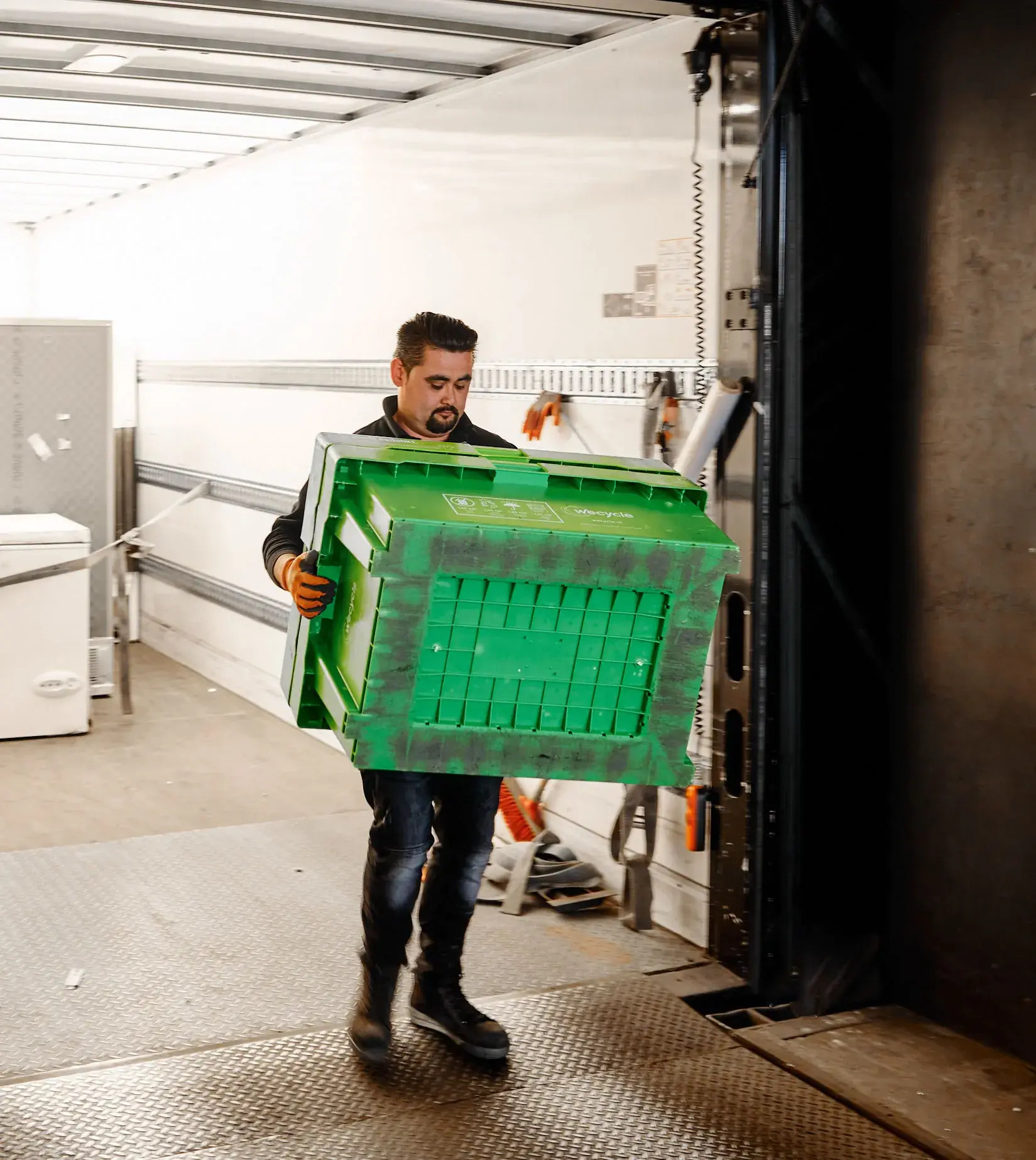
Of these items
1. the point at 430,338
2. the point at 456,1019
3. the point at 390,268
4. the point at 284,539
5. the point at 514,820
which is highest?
the point at 390,268

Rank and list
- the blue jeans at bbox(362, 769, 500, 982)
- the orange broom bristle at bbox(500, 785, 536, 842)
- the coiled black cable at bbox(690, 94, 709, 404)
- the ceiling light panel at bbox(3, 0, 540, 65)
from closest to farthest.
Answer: the blue jeans at bbox(362, 769, 500, 982) < the coiled black cable at bbox(690, 94, 709, 404) < the ceiling light panel at bbox(3, 0, 540, 65) < the orange broom bristle at bbox(500, 785, 536, 842)

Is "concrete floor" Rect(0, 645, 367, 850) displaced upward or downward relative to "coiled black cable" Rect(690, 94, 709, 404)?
downward

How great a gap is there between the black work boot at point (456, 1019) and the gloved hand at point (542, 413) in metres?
2.01

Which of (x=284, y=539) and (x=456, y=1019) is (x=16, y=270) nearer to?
(x=284, y=539)

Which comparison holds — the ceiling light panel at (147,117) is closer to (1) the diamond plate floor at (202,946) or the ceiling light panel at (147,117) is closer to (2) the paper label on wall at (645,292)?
(2) the paper label on wall at (645,292)

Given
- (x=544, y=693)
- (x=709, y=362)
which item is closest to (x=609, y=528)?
(x=544, y=693)

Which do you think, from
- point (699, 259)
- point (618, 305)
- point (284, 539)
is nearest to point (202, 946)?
point (284, 539)

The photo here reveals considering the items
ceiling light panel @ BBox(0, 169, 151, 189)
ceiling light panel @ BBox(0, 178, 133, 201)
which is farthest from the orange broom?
ceiling light panel @ BBox(0, 178, 133, 201)

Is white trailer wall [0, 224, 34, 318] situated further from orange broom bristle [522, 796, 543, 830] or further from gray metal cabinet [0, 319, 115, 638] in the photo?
orange broom bristle [522, 796, 543, 830]

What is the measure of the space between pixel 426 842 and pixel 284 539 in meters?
0.83

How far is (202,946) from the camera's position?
4.40 meters

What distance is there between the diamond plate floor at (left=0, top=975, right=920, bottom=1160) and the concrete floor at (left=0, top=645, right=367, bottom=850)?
2.12 metres

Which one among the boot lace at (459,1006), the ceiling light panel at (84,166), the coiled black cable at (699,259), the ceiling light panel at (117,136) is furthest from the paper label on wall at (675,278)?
the ceiling light panel at (84,166)

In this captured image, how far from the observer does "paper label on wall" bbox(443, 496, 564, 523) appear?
9.62 feet
